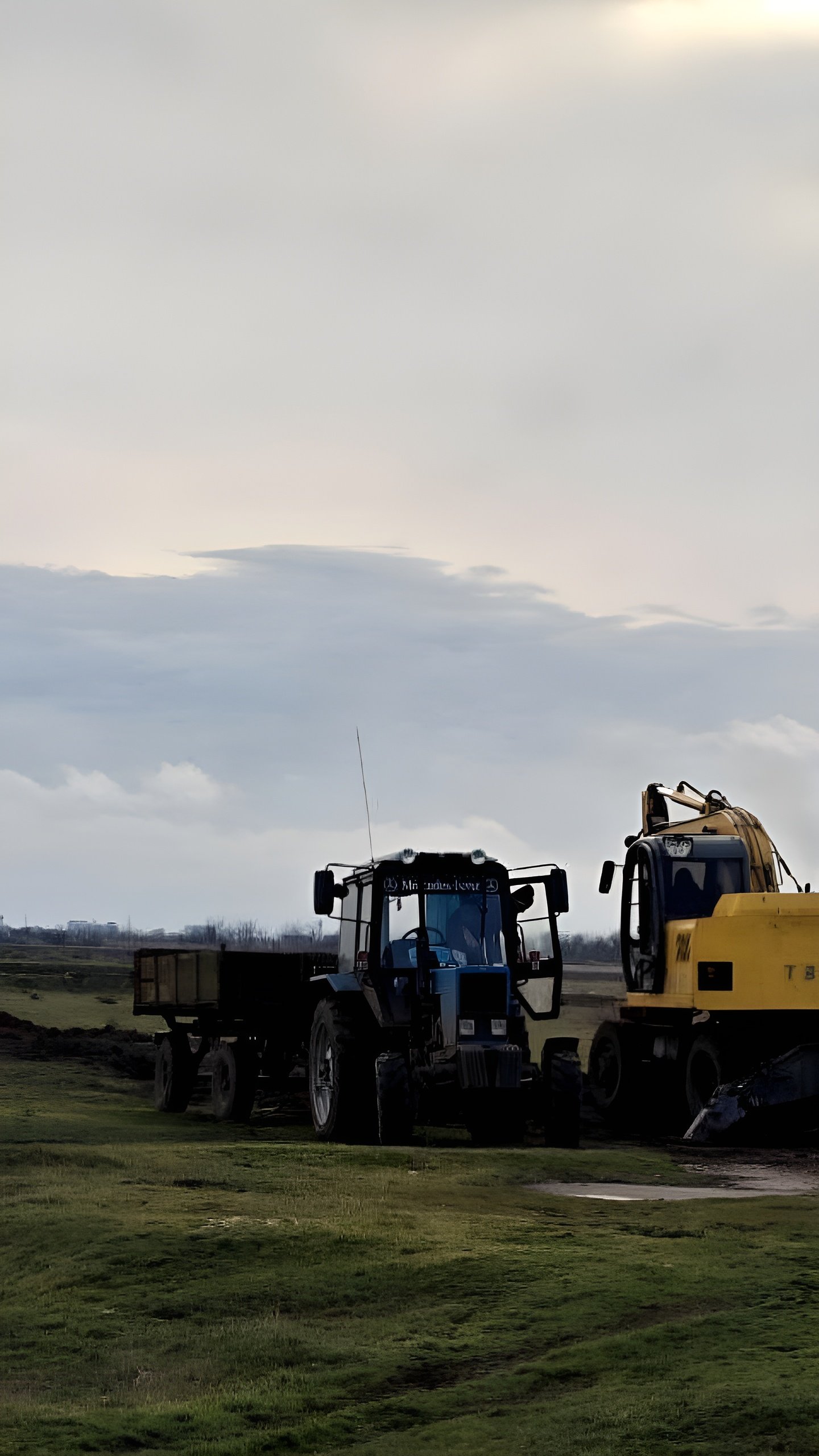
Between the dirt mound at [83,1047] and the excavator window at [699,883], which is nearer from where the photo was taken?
the excavator window at [699,883]

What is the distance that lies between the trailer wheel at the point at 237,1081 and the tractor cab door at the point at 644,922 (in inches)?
217

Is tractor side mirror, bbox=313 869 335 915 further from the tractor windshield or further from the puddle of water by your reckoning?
the puddle of water

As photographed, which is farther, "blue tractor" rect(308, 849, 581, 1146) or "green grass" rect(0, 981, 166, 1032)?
"green grass" rect(0, 981, 166, 1032)

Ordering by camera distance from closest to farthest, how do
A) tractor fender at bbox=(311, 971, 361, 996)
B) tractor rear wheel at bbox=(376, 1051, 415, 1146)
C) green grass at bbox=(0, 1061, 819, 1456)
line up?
green grass at bbox=(0, 1061, 819, 1456), tractor rear wheel at bbox=(376, 1051, 415, 1146), tractor fender at bbox=(311, 971, 361, 996)

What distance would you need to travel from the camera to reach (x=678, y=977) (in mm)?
22344

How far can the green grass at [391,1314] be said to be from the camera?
795 cm

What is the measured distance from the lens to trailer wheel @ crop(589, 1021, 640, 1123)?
24000mm

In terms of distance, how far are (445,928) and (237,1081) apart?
4.70 m

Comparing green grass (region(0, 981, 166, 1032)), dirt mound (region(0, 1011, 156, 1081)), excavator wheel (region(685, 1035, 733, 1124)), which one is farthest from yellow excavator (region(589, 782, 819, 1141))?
green grass (region(0, 981, 166, 1032))

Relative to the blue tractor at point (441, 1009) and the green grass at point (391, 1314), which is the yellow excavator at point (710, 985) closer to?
the blue tractor at point (441, 1009)

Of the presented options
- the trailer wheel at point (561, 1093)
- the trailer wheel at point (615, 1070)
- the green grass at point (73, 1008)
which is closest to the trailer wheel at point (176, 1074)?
the trailer wheel at point (615, 1070)

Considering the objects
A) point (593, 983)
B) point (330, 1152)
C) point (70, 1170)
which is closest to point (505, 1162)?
point (330, 1152)

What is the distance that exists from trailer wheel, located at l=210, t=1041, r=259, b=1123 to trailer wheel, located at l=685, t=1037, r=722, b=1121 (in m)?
5.66

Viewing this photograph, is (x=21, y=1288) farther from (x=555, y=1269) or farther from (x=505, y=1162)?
(x=505, y=1162)
